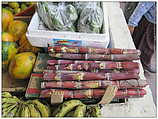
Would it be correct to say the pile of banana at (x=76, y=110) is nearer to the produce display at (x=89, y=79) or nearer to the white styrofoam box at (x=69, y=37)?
the produce display at (x=89, y=79)

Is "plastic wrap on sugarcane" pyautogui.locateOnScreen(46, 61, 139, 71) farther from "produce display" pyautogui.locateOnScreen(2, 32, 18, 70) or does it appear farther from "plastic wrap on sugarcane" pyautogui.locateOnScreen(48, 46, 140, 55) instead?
"produce display" pyautogui.locateOnScreen(2, 32, 18, 70)

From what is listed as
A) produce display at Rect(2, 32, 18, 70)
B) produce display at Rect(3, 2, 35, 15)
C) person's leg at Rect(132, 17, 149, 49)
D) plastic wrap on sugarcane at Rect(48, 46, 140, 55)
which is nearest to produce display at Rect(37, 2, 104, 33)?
plastic wrap on sugarcane at Rect(48, 46, 140, 55)

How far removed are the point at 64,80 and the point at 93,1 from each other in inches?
20.3

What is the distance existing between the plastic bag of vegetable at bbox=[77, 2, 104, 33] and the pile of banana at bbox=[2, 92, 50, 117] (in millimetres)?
418

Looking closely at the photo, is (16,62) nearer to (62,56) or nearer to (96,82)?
(62,56)

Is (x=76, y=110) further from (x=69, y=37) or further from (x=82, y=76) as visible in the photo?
(x=69, y=37)

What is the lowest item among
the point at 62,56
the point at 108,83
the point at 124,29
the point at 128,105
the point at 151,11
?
the point at 128,105

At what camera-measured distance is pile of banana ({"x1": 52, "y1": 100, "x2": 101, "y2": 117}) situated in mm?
687

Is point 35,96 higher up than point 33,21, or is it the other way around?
point 33,21

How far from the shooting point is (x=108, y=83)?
2.44ft

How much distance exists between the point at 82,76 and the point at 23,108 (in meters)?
0.26

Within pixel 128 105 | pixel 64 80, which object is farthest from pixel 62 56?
pixel 128 105

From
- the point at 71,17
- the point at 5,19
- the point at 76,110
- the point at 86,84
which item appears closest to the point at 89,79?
the point at 86,84

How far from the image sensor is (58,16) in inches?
36.3
